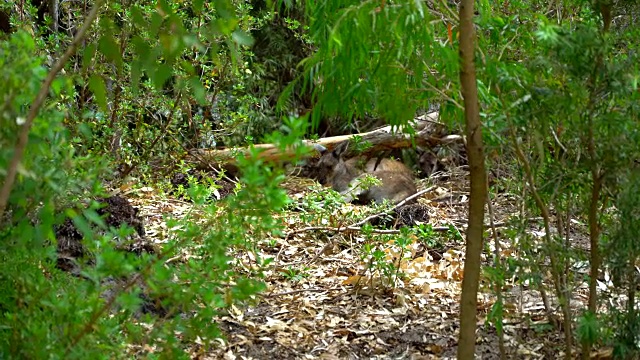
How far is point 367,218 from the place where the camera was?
5535 millimetres

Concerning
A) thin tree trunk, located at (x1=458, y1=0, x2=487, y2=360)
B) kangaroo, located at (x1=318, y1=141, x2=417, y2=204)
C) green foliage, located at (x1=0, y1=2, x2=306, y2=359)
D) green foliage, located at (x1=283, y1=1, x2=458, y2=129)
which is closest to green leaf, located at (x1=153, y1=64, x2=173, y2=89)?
green foliage, located at (x1=0, y1=2, x2=306, y2=359)

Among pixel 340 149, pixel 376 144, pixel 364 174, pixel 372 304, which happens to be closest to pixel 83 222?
pixel 372 304

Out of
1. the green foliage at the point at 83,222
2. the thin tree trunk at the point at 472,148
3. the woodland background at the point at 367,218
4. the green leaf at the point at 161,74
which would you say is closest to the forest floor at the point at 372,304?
the woodland background at the point at 367,218

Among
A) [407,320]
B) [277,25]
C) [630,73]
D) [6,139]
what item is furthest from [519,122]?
[277,25]

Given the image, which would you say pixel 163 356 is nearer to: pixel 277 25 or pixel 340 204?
pixel 340 204

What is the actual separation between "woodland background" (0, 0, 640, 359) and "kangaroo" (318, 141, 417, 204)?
1.15 meters

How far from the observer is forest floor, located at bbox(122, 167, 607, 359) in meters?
3.80

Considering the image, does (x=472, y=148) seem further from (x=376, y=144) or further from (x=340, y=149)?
(x=340, y=149)

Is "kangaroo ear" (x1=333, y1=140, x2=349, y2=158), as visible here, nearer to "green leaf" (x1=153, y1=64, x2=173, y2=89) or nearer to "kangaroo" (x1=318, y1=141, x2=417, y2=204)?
"kangaroo" (x1=318, y1=141, x2=417, y2=204)

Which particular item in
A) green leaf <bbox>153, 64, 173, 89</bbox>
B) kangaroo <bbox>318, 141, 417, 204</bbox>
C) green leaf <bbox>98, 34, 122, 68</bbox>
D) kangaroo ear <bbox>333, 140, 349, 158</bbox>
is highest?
kangaroo ear <bbox>333, 140, 349, 158</bbox>

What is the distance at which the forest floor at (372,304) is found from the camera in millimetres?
3797

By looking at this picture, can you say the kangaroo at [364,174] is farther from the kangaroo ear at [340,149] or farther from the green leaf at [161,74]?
the green leaf at [161,74]

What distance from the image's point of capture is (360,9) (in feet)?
7.89

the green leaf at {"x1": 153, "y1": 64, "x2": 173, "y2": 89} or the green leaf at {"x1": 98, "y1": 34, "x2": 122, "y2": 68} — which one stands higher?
the green leaf at {"x1": 98, "y1": 34, "x2": 122, "y2": 68}
